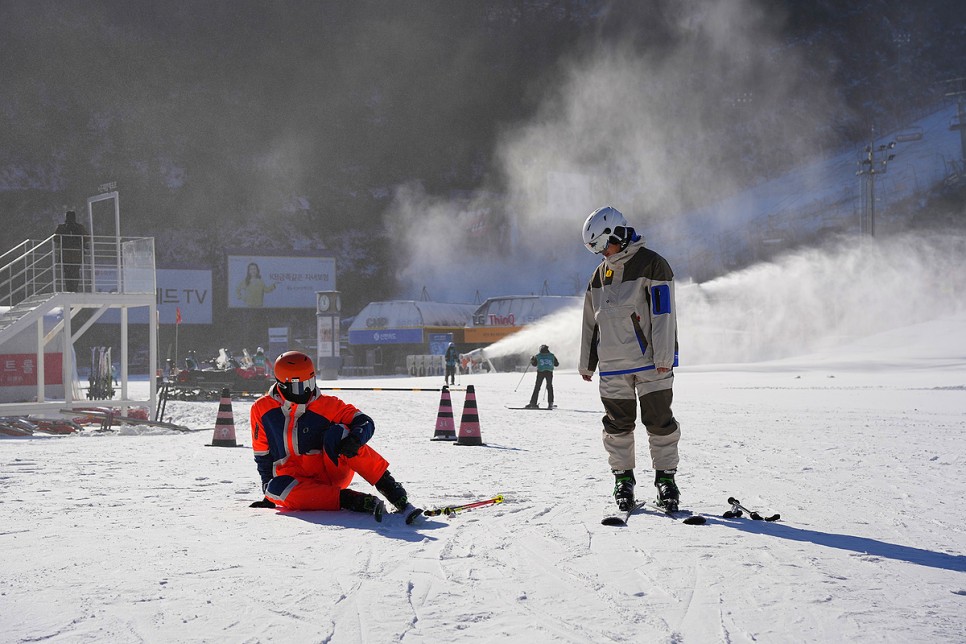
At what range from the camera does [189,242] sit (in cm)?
6731

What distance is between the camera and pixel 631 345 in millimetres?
5855

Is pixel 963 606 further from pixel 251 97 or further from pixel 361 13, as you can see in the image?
pixel 361 13

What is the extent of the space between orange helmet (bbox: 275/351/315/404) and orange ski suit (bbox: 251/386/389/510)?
55 millimetres

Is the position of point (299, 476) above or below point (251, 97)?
below

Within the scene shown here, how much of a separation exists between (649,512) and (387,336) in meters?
47.0

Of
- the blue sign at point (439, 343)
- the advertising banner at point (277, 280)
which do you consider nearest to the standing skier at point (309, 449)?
the blue sign at point (439, 343)

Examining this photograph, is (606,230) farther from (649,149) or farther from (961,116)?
(649,149)

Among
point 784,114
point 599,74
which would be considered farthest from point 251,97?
point 784,114

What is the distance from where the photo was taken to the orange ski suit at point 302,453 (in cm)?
594

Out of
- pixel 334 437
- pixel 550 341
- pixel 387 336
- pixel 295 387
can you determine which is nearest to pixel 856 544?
pixel 334 437

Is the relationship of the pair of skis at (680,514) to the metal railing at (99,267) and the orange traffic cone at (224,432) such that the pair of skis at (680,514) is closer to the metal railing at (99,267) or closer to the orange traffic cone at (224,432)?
the orange traffic cone at (224,432)

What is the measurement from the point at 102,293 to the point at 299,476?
456 inches

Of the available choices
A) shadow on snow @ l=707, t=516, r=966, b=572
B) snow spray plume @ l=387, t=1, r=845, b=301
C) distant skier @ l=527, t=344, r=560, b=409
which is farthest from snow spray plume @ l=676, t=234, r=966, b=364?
shadow on snow @ l=707, t=516, r=966, b=572

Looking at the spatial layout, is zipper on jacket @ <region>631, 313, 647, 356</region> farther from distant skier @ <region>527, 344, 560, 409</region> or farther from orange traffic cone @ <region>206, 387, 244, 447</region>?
distant skier @ <region>527, 344, 560, 409</region>
